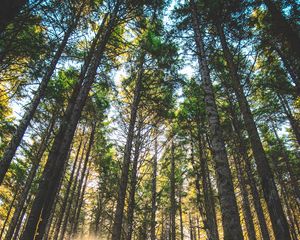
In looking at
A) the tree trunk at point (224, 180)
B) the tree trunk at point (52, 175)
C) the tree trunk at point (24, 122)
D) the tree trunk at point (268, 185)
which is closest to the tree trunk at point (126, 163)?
the tree trunk at point (52, 175)

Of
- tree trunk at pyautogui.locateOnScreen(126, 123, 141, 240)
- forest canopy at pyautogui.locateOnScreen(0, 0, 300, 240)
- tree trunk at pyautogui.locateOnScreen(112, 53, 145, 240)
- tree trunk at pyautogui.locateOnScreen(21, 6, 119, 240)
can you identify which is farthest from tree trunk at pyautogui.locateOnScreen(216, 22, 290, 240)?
tree trunk at pyautogui.locateOnScreen(21, 6, 119, 240)

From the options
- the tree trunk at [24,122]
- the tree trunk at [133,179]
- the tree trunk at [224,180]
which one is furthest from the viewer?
the tree trunk at [133,179]

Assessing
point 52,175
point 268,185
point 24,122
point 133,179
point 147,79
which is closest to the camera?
point 52,175

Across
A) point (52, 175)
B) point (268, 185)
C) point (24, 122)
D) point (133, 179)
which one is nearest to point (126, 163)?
point (133, 179)

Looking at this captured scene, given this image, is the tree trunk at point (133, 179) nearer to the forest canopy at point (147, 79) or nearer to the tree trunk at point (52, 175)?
the forest canopy at point (147, 79)

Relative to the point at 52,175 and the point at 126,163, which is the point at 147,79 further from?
the point at 52,175

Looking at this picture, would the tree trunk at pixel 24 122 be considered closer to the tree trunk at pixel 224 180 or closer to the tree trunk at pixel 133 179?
the tree trunk at pixel 133 179

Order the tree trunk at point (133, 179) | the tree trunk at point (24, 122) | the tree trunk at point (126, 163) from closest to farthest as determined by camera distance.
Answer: the tree trunk at point (24, 122)
the tree trunk at point (126, 163)
the tree trunk at point (133, 179)

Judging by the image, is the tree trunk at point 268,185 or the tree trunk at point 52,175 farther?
the tree trunk at point 268,185

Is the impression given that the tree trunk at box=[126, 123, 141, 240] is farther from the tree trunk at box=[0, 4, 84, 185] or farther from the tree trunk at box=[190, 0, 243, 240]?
the tree trunk at box=[0, 4, 84, 185]

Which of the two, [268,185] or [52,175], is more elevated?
[268,185]

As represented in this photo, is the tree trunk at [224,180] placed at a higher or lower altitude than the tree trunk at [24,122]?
lower

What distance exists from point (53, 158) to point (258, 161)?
585cm

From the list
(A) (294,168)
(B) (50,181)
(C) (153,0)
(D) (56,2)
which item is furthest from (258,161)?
(A) (294,168)
